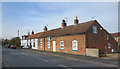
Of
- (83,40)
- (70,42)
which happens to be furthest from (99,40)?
(70,42)

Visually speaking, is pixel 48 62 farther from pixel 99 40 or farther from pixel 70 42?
pixel 99 40

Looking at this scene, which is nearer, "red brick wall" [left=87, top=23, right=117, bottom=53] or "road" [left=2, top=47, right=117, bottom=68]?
"road" [left=2, top=47, right=117, bottom=68]

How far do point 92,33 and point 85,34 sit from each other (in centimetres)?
195

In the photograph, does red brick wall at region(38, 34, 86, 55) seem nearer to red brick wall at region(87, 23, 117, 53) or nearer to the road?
red brick wall at region(87, 23, 117, 53)

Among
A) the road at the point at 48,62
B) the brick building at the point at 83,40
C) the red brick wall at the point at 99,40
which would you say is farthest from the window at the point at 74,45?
the road at the point at 48,62

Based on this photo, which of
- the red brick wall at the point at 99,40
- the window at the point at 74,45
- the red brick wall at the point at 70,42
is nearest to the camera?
the red brick wall at the point at 70,42

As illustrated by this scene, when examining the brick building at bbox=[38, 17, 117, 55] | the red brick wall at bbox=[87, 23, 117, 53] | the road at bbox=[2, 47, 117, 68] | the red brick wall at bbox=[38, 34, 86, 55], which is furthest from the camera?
the red brick wall at bbox=[87, 23, 117, 53]

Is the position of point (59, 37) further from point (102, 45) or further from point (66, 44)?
point (102, 45)

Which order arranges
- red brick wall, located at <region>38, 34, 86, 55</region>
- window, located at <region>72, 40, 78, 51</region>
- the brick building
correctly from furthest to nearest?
window, located at <region>72, 40, 78, 51</region> < the brick building < red brick wall, located at <region>38, 34, 86, 55</region>

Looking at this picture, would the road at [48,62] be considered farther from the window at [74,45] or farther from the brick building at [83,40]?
the window at [74,45]

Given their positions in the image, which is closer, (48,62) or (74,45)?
(48,62)

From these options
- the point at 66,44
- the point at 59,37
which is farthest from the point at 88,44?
the point at 59,37

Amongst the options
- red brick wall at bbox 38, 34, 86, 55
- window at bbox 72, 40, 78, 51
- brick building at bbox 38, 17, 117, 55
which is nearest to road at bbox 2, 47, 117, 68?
red brick wall at bbox 38, 34, 86, 55

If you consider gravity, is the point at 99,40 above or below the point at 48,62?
above
